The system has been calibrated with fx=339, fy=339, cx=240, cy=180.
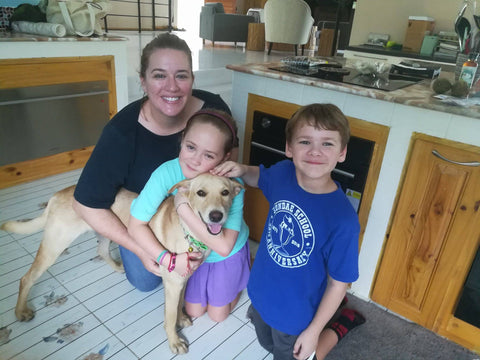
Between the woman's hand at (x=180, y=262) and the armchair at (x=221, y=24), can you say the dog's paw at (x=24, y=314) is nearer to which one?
the woman's hand at (x=180, y=262)

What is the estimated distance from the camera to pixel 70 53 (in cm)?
264

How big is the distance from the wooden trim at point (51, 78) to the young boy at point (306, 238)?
80.0 inches

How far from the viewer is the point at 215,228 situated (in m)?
1.22

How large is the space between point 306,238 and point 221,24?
8496 mm

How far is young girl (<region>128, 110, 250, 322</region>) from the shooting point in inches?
48.4

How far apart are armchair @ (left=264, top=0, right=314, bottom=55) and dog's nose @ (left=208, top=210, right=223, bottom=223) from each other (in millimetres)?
6775

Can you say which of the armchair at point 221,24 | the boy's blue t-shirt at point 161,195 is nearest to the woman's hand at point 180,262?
the boy's blue t-shirt at point 161,195

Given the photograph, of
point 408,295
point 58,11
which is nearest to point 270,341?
point 408,295

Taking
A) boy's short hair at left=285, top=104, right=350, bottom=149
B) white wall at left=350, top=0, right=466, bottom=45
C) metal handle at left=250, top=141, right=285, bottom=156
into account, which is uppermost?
white wall at left=350, top=0, right=466, bottom=45

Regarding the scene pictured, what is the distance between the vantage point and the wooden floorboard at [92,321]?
1.46m

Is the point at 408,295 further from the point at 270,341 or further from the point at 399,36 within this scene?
the point at 399,36

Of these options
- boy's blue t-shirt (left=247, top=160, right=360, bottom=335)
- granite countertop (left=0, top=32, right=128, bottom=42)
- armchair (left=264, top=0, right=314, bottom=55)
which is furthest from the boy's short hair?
armchair (left=264, top=0, right=314, bottom=55)

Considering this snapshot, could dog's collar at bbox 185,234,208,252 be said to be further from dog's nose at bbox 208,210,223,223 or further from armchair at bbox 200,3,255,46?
armchair at bbox 200,3,255,46

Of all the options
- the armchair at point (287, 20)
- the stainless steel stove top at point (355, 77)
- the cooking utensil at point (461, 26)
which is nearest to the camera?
the stainless steel stove top at point (355, 77)
